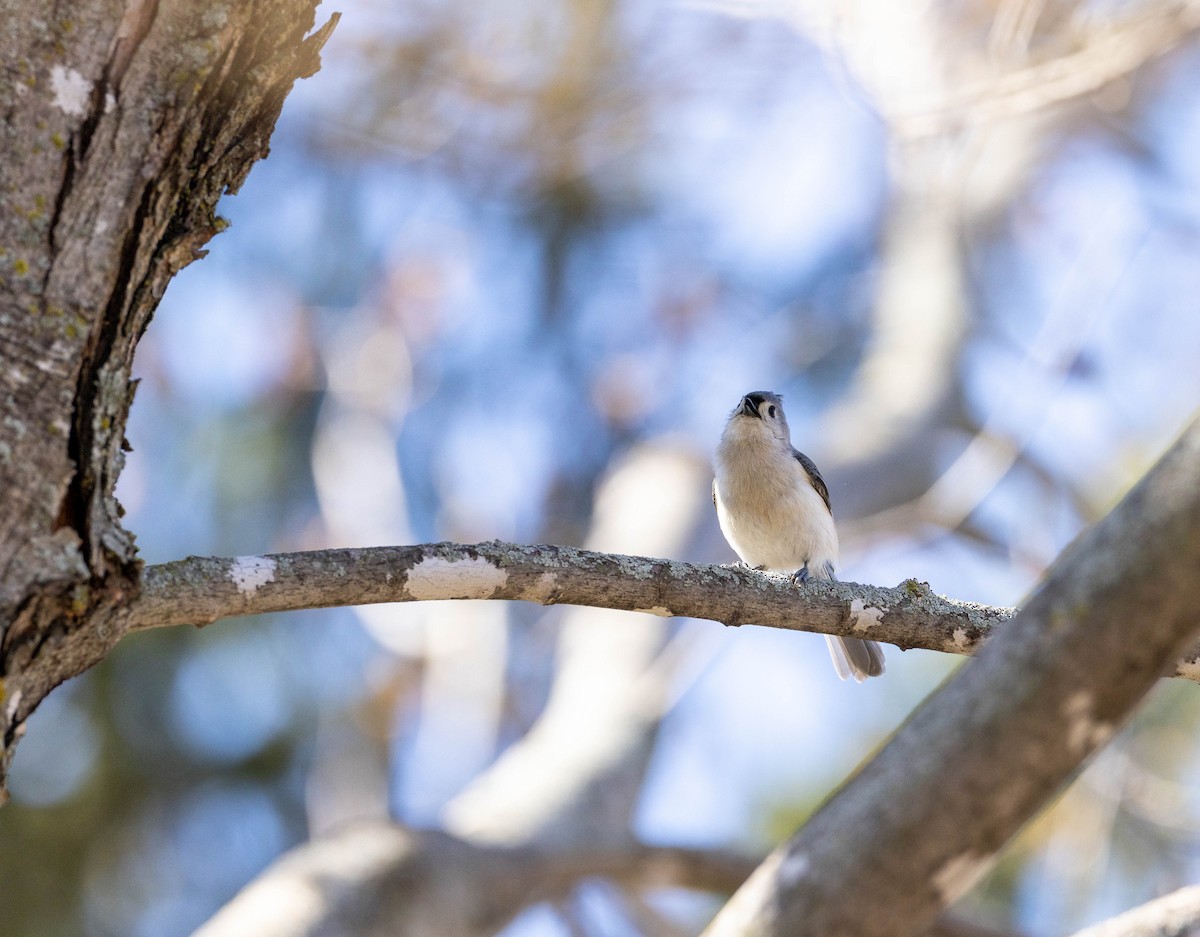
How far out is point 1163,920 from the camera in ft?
7.34

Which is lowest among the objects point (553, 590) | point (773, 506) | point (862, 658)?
point (553, 590)

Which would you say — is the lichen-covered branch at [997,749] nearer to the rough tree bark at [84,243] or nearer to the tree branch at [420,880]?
the rough tree bark at [84,243]

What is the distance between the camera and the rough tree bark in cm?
168

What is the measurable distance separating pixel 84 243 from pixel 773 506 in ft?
11.0

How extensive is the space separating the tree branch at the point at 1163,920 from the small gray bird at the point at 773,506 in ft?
7.73

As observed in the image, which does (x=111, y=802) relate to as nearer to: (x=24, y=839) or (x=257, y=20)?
(x=24, y=839)

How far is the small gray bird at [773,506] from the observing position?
15.6ft

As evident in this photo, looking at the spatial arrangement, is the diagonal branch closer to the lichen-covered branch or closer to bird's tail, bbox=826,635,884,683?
the lichen-covered branch

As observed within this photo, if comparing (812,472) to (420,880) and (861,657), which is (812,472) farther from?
(420,880)

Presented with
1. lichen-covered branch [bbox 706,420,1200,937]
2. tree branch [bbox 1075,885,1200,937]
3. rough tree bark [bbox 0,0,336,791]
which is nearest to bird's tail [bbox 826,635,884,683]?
tree branch [bbox 1075,885,1200,937]

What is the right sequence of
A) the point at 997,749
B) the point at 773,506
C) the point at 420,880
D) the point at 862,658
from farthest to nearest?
the point at 862,658 → the point at 773,506 → the point at 420,880 → the point at 997,749

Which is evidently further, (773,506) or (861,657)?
(861,657)

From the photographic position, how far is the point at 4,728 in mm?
1639

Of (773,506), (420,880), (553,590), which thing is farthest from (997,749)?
(773,506)
